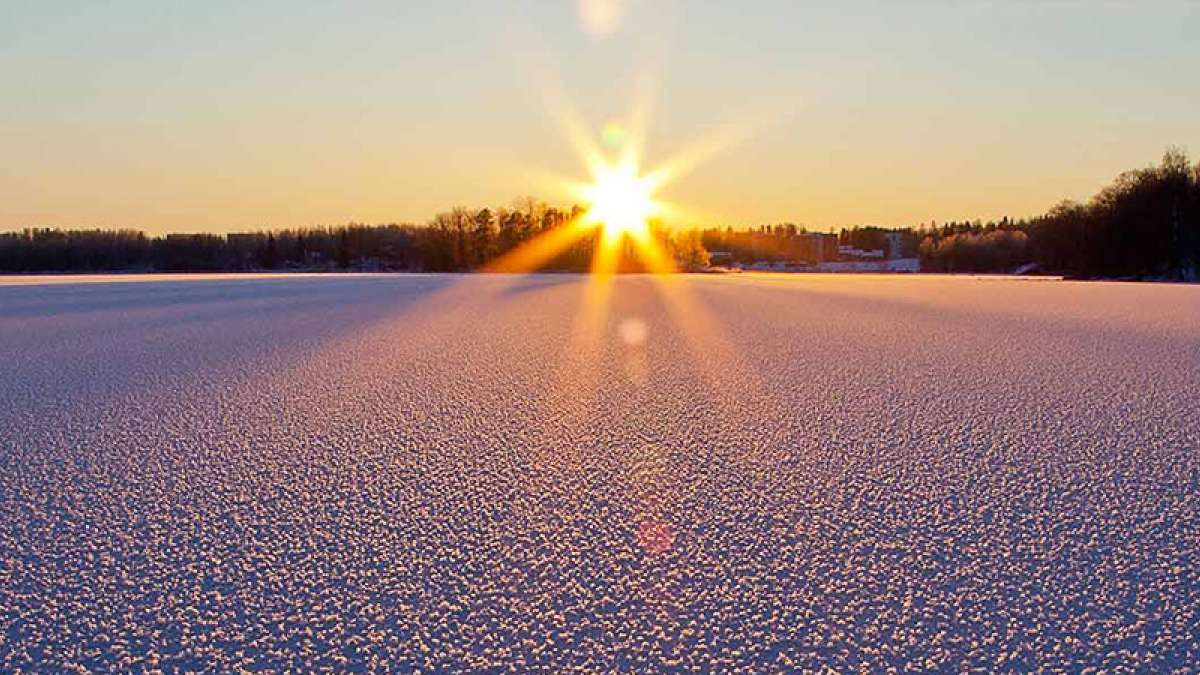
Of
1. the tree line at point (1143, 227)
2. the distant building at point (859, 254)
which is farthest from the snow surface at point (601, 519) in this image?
the distant building at point (859, 254)

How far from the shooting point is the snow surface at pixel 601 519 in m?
2.11

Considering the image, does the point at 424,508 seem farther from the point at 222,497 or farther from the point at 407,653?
the point at 407,653

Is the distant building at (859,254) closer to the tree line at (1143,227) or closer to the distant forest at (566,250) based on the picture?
the distant forest at (566,250)

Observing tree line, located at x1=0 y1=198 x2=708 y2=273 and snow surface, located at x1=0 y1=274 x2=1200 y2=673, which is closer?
snow surface, located at x1=0 y1=274 x2=1200 y2=673

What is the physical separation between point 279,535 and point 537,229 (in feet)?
243

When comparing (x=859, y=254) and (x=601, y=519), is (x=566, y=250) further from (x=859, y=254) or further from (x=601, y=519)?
(x=859, y=254)

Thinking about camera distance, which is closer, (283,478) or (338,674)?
(338,674)

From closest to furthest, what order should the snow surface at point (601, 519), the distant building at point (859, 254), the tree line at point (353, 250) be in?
the snow surface at point (601, 519), the tree line at point (353, 250), the distant building at point (859, 254)

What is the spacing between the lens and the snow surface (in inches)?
83.0

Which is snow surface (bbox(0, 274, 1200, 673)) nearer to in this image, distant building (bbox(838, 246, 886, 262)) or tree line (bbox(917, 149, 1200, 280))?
tree line (bbox(917, 149, 1200, 280))

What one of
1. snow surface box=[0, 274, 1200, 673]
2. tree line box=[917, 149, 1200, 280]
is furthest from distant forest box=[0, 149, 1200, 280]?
snow surface box=[0, 274, 1200, 673]

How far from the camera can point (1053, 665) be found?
196 centimetres

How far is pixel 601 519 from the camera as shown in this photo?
3.05m

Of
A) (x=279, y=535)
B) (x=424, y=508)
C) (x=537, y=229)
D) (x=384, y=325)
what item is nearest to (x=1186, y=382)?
(x=424, y=508)
